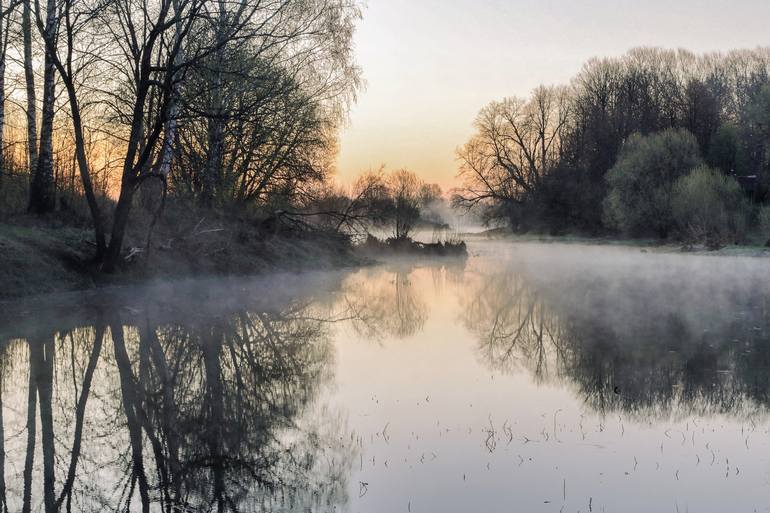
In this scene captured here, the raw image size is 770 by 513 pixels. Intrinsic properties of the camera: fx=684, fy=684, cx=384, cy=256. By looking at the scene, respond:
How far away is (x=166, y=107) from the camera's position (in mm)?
13719

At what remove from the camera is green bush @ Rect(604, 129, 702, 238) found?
4503cm

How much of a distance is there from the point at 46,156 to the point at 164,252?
12.2 ft

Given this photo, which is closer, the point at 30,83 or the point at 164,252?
the point at 30,83

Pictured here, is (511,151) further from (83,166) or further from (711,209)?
(83,166)

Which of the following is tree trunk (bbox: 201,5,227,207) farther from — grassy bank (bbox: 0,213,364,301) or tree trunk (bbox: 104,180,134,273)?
tree trunk (bbox: 104,180,134,273)

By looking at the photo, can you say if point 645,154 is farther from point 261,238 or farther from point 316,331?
point 316,331

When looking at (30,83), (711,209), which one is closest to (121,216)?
(30,83)

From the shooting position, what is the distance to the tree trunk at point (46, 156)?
52.3 ft

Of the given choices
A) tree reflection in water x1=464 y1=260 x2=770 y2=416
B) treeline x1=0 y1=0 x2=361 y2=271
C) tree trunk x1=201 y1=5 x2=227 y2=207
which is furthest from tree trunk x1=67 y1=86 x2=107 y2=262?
tree reflection in water x1=464 y1=260 x2=770 y2=416

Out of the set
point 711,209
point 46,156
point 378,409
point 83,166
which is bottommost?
point 378,409

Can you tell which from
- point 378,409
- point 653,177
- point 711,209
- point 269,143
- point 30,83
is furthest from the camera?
point 653,177

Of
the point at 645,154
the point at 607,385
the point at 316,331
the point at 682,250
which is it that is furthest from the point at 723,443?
the point at 645,154

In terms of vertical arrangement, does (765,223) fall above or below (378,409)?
above

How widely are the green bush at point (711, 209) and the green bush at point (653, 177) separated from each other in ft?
10.2
